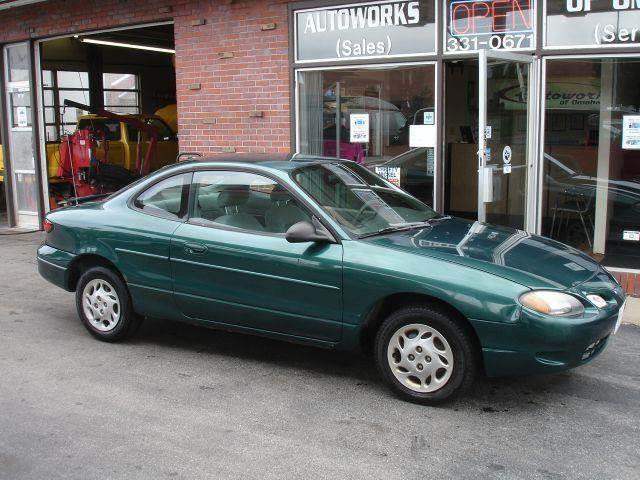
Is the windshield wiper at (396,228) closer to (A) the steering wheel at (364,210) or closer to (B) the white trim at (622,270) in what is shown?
(A) the steering wheel at (364,210)

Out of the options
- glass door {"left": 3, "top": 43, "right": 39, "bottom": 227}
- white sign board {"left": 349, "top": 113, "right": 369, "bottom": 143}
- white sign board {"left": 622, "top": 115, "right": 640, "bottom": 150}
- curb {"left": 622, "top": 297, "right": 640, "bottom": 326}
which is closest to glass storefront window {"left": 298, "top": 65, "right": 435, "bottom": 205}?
white sign board {"left": 349, "top": 113, "right": 369, "bottom": 143}

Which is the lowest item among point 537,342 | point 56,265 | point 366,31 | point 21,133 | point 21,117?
point 537,342

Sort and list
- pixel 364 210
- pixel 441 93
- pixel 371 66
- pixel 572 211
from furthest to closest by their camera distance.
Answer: pixel 371 66, pixel 441 93, pixel 572 211, pixel 364 210

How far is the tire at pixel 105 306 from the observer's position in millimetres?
5772

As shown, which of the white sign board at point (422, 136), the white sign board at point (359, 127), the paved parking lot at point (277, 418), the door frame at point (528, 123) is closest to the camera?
the paved parking lot at point (277, 418)

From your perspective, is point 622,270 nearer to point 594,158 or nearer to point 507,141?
point 594,158

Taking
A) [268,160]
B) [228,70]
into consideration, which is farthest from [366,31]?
[268,160]

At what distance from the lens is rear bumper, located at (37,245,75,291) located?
6.03 meters

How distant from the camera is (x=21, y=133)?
492 inches

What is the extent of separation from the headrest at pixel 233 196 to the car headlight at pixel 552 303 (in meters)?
2.16

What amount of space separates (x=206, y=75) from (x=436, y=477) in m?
7.27

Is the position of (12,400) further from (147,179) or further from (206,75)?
(206,75)

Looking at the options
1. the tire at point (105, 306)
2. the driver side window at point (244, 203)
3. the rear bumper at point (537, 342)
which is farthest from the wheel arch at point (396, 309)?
the tire at point (105, 306)

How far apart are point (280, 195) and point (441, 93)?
3711 mm
